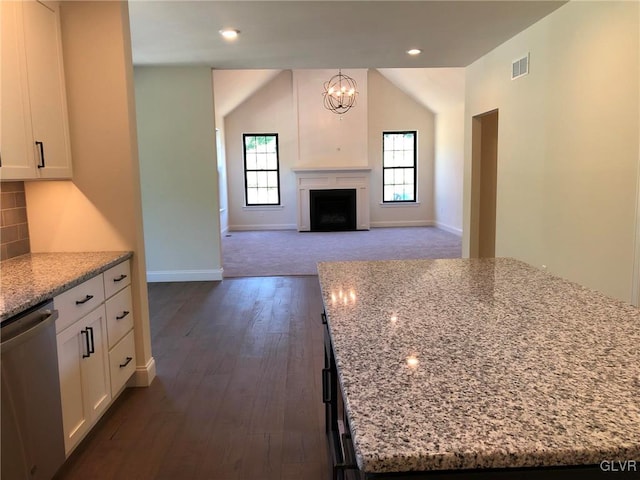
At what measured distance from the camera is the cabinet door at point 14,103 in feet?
6.91

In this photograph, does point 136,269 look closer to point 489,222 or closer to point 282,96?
point 489,222

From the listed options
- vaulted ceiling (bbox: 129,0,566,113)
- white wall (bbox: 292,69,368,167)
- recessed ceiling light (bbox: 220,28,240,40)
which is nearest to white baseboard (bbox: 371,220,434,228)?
white wall (bbox: 292,69,368,167)

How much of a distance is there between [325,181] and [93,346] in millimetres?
8688

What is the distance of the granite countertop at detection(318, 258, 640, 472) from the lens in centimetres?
74

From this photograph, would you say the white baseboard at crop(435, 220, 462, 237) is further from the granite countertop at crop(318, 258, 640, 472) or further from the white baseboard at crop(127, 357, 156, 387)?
the granite countertop at crop(318, 258, 640, 472)

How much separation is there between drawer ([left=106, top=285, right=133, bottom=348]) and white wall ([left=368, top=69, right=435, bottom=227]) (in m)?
8.69

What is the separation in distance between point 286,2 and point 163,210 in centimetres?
315

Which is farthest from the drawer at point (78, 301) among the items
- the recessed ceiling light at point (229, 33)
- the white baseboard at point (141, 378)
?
the recessed ceiling light at point (229, 33)

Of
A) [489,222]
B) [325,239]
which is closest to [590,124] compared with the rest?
[489,222]

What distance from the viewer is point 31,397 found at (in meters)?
1.70

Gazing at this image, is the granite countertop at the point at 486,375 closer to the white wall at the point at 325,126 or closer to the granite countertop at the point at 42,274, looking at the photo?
the granite countertop at the point at 42,274

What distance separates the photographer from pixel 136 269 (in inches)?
112

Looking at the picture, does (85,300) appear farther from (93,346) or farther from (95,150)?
(95,150)

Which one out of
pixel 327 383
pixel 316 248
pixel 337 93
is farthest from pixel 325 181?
pixel 327 383
